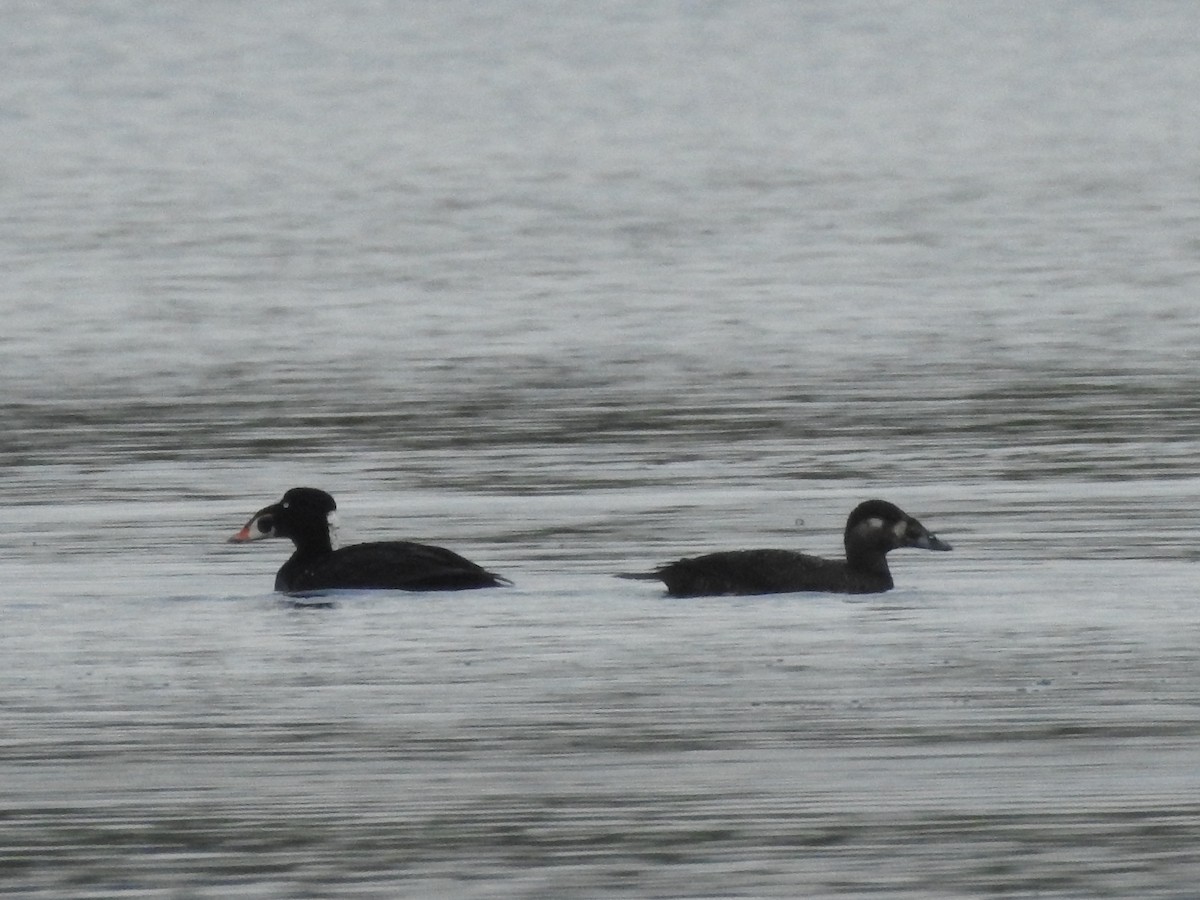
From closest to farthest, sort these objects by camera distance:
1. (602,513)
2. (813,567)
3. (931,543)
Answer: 1. (813,567)
2. (931,543)
3. (602,513)

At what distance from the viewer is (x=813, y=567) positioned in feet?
36.8

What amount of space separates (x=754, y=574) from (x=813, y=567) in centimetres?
30

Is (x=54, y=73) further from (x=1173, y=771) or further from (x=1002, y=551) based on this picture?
(x=1173, y=771)

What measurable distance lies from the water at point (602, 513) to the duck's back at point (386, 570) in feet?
0.33

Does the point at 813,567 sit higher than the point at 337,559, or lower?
lower

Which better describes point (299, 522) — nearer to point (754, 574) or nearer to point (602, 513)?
point (602, 513)

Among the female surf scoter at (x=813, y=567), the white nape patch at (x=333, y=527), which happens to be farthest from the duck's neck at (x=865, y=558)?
the white nape patch at (x=333, y=527)

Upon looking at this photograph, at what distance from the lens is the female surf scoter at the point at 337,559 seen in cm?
1113

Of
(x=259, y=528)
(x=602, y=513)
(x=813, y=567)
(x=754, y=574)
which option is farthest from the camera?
(x=602, y=513)

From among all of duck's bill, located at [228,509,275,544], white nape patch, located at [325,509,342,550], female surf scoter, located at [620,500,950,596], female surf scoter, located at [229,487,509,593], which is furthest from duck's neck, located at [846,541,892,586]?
duck's bill, located at [228,509,275,544]

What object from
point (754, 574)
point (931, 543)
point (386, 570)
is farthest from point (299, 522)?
point (931, 543)

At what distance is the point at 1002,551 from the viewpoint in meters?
12.0

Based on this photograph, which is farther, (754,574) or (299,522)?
(299,522)

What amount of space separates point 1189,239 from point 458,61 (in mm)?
27177
